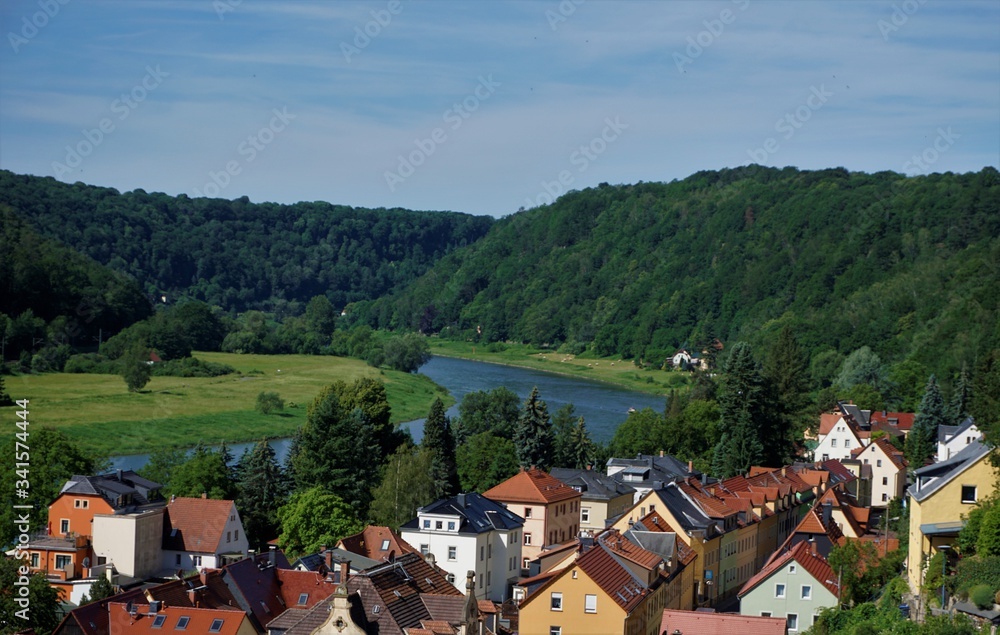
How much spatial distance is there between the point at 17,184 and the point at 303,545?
109520mm

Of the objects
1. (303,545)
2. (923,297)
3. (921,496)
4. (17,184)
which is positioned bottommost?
(303,545)

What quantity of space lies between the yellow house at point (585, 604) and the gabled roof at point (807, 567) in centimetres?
389

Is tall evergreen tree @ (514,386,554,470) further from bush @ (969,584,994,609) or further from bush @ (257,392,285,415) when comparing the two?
bush @ (969,584,994,609)

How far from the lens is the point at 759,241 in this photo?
16425 centimetres

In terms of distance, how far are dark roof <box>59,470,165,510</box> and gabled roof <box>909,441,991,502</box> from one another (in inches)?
923

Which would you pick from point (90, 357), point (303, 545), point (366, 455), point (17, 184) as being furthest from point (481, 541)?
point (17, 184)

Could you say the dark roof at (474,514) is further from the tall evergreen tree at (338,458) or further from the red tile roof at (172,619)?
the red tile roof at (172,619)

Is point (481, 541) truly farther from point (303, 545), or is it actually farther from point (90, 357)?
point (90, 357)

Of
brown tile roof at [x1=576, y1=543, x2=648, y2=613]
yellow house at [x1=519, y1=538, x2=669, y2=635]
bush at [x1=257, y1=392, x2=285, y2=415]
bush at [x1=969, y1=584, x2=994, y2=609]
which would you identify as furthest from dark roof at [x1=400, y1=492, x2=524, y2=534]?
bush at [x1=257, y1=392, x2=285, y2=415]

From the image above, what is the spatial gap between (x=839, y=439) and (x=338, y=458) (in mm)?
25836

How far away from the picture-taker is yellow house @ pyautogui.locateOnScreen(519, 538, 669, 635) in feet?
99.0

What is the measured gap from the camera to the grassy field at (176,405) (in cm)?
6938

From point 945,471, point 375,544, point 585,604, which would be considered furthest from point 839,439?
point 585,604

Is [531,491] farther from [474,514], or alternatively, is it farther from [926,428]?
[926,428]
